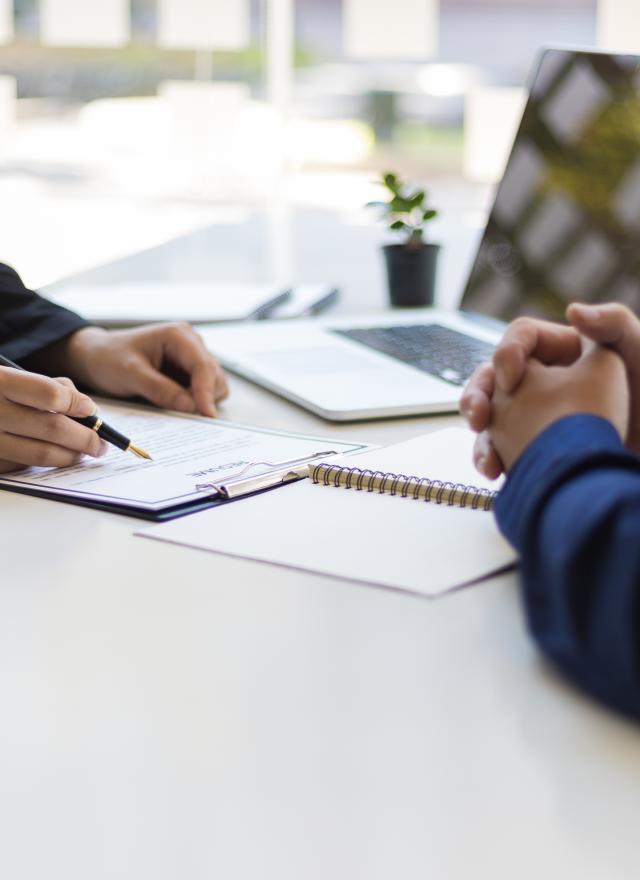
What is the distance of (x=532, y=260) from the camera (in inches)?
59.6

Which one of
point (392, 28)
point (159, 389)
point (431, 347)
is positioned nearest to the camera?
point (159, 389)

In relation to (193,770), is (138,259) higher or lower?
lower

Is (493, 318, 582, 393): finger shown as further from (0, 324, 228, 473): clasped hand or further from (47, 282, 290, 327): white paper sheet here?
(47, 282, 290, 327): white paper sheet

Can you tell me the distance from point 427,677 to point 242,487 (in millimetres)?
296

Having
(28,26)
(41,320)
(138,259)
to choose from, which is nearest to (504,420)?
(41,320)

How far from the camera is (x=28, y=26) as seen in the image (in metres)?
4.41

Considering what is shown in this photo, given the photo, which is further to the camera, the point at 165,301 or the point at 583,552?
the point at 165,301

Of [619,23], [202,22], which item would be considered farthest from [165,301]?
[202,22]

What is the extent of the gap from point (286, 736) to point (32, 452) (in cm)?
44

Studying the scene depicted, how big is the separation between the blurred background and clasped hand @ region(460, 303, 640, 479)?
9.84 feet

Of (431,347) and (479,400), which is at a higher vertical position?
(479,400)

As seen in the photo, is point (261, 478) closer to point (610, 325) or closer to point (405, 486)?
point (405, 486)

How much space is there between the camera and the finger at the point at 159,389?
112 cm

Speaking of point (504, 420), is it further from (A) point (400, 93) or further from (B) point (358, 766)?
(A) point (400, 93)
